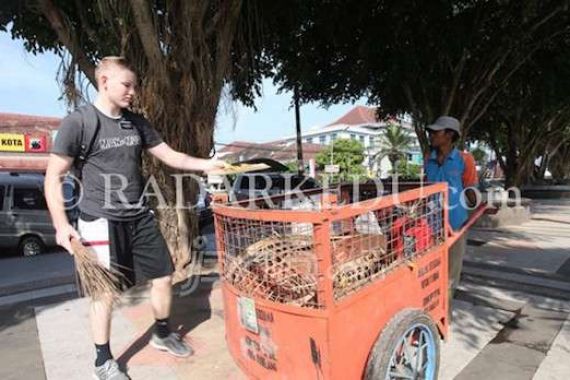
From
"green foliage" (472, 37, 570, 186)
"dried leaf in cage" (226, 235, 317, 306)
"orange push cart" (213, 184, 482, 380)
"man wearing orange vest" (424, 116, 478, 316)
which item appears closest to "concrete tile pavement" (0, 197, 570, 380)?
"orange push cart" (213, 184, 482, 380)

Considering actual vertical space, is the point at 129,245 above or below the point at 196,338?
above

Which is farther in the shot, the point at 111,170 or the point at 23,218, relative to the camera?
the point at 23,218

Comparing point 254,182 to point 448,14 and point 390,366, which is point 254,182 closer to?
point 448,14

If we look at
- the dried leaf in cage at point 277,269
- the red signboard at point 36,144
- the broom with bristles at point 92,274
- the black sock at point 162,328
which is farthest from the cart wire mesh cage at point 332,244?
the red signboard at point 36,144

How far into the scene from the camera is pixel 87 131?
318 cm

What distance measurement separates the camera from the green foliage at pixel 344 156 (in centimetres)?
4725

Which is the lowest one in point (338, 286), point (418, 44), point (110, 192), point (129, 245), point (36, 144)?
point (338, 286)

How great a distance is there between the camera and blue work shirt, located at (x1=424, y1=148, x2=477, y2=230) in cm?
420

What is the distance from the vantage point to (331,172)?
122 feet

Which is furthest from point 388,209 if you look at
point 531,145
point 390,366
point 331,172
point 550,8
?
point 331,172

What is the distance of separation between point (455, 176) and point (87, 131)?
278 centimetres

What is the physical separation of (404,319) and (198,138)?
141 inches

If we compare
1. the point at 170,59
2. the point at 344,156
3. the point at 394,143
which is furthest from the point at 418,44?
the point at 394,143

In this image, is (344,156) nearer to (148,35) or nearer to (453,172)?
(148,35)
